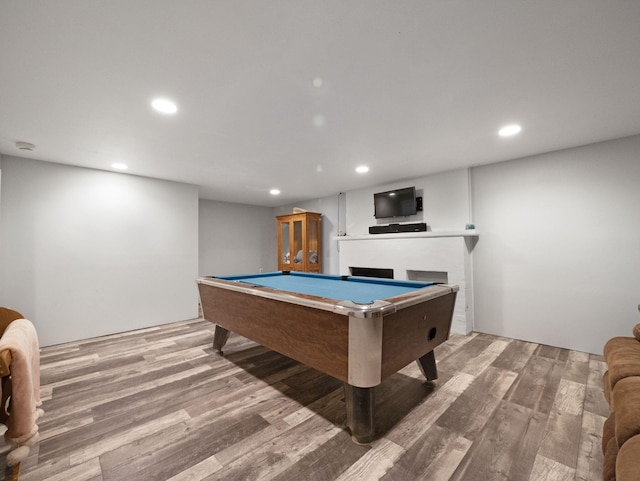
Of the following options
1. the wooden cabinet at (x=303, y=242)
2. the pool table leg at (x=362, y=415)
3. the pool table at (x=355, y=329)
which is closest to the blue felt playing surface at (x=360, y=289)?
the pool table at (x=355, y=329)

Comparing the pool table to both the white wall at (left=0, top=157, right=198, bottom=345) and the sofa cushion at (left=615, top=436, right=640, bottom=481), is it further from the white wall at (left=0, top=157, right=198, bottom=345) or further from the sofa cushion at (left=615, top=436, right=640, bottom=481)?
the white wall at (left=0, top=157, right=198, bottom=345)

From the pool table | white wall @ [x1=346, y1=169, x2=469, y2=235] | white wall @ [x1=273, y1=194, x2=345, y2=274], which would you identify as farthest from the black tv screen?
the pool table

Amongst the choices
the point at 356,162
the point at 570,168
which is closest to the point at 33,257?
the point at 356,162

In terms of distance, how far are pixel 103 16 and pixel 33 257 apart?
3.20 metres

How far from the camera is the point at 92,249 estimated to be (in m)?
3.32

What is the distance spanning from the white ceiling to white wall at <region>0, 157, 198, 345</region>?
19.1 inches

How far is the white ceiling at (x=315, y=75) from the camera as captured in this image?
3.79ft

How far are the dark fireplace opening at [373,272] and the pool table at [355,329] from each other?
6.54 ft

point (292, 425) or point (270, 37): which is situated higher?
point (270, 37)

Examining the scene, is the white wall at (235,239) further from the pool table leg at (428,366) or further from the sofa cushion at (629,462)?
the sofa cushion at (629,462)

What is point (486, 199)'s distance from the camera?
3.37 m

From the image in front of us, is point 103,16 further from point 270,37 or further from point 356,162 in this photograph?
point 356,162

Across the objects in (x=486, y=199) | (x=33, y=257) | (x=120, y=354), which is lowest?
(x=120, y=354)

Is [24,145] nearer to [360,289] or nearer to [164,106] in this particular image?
[164,106]
